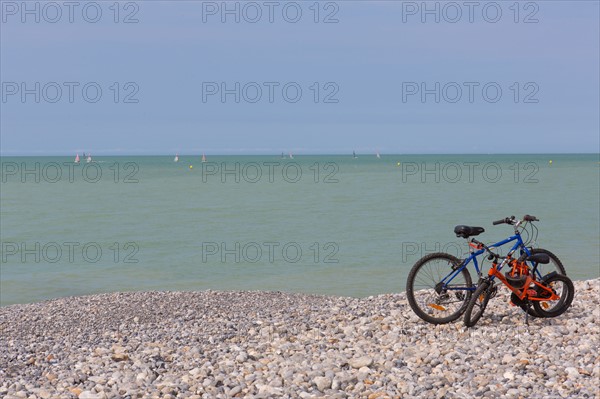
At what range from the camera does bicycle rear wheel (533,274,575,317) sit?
10.2 metres

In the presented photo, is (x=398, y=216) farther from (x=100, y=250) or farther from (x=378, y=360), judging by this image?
(x=378, y=360)

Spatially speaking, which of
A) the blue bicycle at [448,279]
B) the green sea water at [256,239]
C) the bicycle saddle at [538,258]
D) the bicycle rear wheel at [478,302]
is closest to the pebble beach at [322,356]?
the bicycle rear wheel at [478,302]

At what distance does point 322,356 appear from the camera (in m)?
8.71

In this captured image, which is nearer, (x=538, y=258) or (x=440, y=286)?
(x=440, y=286)

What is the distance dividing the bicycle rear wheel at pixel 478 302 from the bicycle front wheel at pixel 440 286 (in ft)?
0.63

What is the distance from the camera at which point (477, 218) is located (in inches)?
1617

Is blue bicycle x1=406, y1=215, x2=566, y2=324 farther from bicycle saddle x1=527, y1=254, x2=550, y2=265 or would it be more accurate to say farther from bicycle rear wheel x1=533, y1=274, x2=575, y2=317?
bicycle rear wheel x1=533, y1=274, x2=575, y2=317

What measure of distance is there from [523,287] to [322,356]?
3.23 m

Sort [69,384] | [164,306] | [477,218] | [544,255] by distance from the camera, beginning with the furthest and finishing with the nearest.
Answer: [477,218], [164,306], [544,255], [69,384]

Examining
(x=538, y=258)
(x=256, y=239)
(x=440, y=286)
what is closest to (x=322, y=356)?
(x=440, y=286)

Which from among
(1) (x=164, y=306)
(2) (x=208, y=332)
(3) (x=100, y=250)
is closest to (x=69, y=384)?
(2) (x=208, y=332)

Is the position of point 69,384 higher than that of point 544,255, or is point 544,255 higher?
point 544,255

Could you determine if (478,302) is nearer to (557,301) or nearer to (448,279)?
(448,279)

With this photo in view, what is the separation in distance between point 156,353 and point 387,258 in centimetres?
1635
